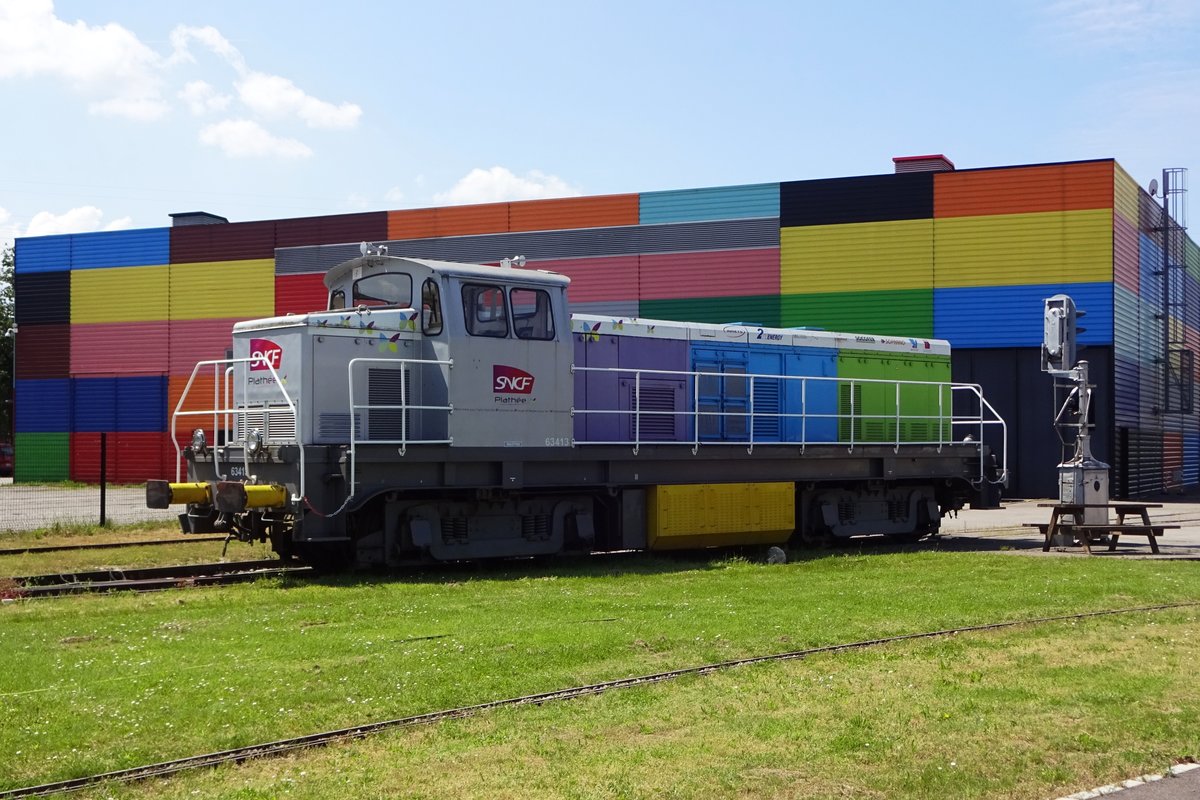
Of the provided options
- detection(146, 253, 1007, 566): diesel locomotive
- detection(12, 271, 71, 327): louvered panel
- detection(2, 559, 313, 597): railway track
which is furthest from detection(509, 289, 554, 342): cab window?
detection(12, 271, 71, 327): louvered panel

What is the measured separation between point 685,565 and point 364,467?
4863 mm

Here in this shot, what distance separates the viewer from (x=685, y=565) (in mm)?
16891

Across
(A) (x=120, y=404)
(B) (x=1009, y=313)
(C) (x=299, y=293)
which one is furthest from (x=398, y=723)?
(A) (x=120, y=404)

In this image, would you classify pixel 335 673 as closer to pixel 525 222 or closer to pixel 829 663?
pixel 829 663

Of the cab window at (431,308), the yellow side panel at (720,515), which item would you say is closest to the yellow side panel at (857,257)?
the yellow side panel at (720,515)

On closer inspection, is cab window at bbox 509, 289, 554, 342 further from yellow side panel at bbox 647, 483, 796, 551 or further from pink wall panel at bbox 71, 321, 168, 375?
pink wall panel at bbox 71, 321, 168, 375

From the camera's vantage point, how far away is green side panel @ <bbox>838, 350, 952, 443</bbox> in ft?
68.2

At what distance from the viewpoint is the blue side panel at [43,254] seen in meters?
41.9

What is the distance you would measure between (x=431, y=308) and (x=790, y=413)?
7.07 meters

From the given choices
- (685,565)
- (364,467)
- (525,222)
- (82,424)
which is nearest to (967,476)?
(685,565)

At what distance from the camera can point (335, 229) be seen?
39.3 meters

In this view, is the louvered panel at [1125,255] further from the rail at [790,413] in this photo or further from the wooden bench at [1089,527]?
the wooden bench at [1089,527]

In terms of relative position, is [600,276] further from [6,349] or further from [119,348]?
[6,349]

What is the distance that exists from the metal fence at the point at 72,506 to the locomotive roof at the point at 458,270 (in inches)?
310
